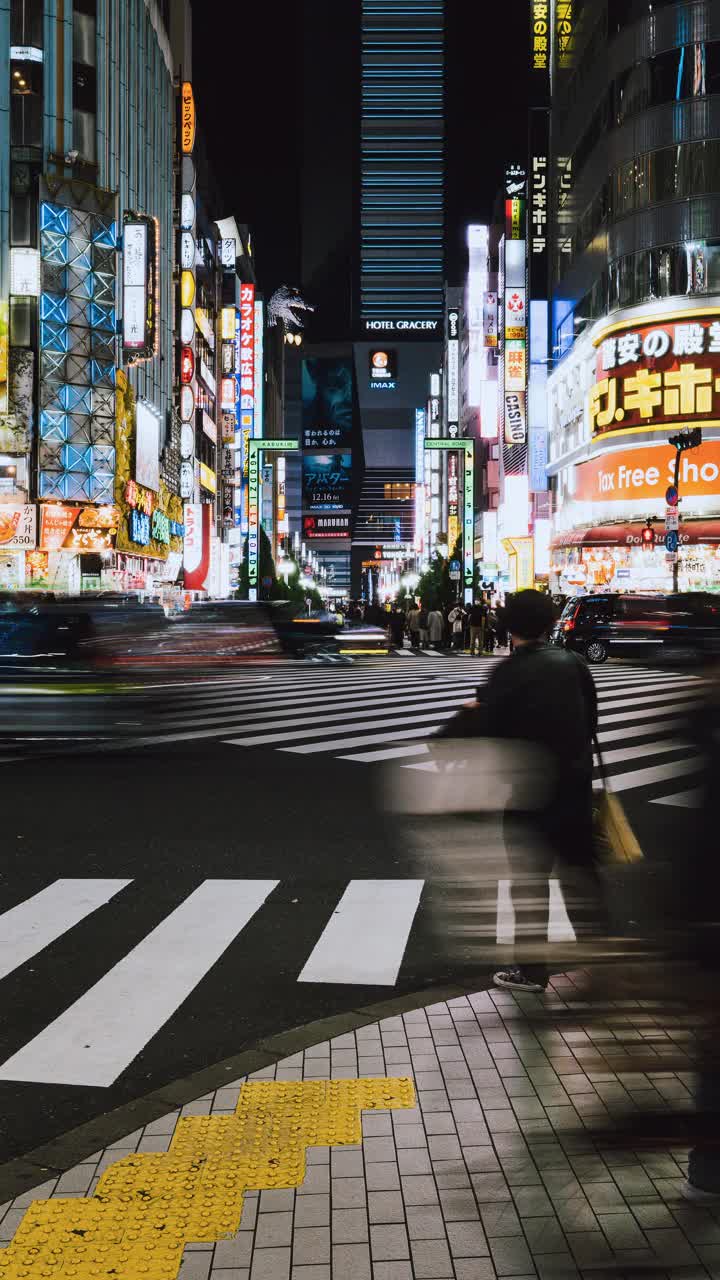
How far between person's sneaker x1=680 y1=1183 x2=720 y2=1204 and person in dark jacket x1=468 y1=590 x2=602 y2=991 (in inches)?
60.2

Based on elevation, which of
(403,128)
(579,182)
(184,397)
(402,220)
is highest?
(403,128)

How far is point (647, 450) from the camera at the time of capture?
39.1m

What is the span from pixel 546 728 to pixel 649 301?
3759 cm

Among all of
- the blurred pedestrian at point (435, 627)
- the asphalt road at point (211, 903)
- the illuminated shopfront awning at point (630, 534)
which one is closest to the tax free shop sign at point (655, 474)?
the illuminated shopfront awning at point (630, 534)

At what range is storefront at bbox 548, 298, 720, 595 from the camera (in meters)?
37.5

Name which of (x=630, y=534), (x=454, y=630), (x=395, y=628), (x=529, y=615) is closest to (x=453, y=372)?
(x=395, y=628)

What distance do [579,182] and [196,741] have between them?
4113cm

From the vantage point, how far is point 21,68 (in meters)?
44.2

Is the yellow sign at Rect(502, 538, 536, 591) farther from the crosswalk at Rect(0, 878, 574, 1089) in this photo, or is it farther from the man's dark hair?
the man's dark hair

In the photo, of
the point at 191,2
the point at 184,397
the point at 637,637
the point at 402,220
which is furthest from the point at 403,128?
the point at 637,637

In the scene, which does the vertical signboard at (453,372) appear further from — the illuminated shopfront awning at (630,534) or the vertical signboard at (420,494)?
the illuminated shopfront awning at (630,534)

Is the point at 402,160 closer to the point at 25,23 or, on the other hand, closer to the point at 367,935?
the point at 25,23

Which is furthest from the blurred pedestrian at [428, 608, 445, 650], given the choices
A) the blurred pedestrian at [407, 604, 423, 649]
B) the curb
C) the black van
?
the curb

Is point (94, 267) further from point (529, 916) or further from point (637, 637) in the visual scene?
point (529, 916)
